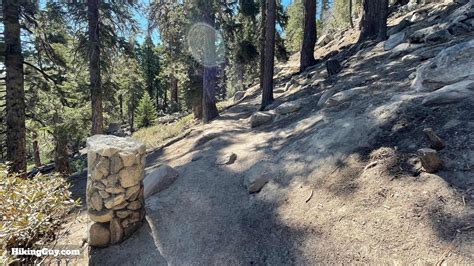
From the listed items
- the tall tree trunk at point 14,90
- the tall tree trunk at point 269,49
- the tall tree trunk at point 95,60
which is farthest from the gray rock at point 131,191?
the tall tree trunk at point 269,49

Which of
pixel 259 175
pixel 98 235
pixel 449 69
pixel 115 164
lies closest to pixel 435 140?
pixel 449 69

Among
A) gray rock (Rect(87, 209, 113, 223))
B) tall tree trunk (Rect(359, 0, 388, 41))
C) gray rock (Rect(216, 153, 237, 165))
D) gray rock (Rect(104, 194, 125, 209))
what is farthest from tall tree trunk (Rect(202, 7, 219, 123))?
gray rock (Rect(87, 209, 113, 223))

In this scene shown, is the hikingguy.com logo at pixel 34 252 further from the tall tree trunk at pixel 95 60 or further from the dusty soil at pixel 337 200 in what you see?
the tall tree trunk at pixel 95 60

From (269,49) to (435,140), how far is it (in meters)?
7.66

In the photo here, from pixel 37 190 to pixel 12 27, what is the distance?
5.55 metres

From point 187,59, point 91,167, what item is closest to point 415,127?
point 91,167

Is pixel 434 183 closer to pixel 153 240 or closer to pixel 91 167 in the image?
pixel 153 240

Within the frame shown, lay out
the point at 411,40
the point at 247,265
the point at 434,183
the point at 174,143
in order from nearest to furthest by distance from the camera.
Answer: the point at 434,183, the point at 247,265, the point at 411,40, the point at 174,143

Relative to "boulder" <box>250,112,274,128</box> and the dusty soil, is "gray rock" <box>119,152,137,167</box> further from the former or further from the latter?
"boulder" <box>250,112,274,128</box>

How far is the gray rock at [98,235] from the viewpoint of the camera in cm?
442

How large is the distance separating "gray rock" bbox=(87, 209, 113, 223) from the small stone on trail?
4657mm

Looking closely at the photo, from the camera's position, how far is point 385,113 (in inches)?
192

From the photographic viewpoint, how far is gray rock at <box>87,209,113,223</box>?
436 centimetres

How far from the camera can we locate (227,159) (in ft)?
22.1
